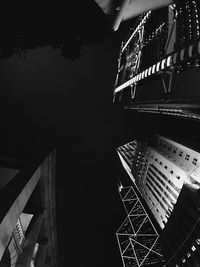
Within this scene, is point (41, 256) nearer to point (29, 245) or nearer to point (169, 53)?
point (29, 245)

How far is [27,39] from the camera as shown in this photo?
10227 millimetres

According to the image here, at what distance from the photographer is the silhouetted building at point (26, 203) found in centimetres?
1545

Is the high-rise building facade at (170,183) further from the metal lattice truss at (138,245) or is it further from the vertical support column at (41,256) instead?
the vertical support column at (41,256)

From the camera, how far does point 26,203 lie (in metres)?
25.5

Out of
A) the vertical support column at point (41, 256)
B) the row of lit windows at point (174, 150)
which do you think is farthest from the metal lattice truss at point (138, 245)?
the row of lit windows at point (174, 150)

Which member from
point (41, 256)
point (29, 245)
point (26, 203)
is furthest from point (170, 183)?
point (29, 245)

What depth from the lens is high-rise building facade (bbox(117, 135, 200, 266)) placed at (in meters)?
50.3

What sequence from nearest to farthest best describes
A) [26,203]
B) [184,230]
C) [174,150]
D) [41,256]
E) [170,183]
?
[26,203], [41,256], [184,230], [170,183], [174,150]

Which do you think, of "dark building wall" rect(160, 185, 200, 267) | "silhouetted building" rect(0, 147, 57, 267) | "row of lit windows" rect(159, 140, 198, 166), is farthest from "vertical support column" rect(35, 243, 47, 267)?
"row of lit windows" rect(159, 140, 198, 166)

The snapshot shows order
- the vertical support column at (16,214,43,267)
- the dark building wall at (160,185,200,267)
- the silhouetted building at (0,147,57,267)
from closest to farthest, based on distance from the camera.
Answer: the silhouetted building at (0,147,57,267) → the vertical support column at (16,214,43,267) → the dark building wall at (160,185,200,267)

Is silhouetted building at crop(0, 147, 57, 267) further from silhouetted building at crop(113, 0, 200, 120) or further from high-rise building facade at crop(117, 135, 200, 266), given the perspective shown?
high-rise building facade at crop(117, 135, 200, 266)

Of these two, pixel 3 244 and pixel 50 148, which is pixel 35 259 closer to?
pixel 50 148

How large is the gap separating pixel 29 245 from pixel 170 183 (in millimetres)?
48333

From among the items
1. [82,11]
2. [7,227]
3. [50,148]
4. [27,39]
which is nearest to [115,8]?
[82,11]
